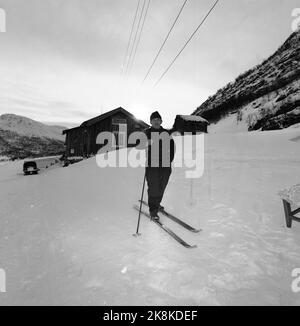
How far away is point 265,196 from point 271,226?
1556mm

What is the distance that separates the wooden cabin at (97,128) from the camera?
2638cm

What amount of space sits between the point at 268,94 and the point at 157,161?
35.9 m

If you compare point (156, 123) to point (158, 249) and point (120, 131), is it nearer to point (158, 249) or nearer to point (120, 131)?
point (158, 249)

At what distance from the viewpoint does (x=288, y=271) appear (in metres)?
3.16

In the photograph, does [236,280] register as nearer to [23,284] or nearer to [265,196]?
[23,284]

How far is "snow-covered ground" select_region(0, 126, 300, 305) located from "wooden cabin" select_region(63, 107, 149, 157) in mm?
18992

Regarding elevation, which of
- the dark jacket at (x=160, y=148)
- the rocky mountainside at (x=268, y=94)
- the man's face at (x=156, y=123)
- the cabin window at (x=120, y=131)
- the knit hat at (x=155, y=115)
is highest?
the rocky mountainside at (x=268, y=94)

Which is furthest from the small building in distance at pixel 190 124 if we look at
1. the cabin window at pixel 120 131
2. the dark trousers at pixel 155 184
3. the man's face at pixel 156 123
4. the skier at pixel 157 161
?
the dark trousers at pixel 155 184

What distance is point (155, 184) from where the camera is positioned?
17.7ft

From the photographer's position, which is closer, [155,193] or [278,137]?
[155,193]

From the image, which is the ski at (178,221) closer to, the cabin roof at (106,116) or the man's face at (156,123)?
the man's face at (156,123)

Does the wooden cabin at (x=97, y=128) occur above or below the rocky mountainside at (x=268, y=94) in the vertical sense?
below
